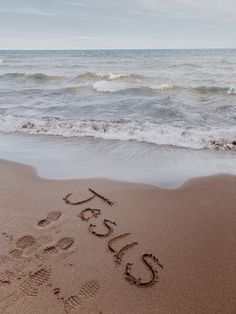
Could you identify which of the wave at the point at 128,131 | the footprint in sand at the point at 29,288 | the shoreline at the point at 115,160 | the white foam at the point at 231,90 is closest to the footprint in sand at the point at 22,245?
the footprint in sand at the point at 29,288

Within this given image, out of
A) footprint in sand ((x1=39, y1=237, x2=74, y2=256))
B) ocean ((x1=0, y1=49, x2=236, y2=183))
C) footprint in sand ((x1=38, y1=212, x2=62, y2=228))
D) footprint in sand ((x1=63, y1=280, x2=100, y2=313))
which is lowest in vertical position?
footprint in sand ((x1=63, y1=280, x2=100, y2=313))

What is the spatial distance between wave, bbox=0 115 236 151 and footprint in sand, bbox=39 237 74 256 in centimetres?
404

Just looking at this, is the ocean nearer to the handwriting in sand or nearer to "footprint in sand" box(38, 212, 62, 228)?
the handwriting in sand

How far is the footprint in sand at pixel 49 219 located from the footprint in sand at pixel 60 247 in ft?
1.30

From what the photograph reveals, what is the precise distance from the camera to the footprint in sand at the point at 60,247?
3.28 metres

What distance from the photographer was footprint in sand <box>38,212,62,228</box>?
3766 mm

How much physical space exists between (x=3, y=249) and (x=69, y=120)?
6343mm

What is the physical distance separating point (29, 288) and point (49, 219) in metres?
1.16

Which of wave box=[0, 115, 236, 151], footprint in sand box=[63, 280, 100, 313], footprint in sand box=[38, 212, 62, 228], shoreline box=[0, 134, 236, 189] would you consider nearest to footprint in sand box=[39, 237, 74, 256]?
footprint in sand box=[38, 212, 62, 228]

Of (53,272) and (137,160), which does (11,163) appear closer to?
(137,160)

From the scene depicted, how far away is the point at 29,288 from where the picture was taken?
2.79 m

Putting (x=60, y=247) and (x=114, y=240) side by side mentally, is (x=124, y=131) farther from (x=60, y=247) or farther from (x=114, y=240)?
(x=60, y=247)

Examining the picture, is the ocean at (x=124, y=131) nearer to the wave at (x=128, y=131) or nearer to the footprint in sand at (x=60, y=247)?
the wave at (x=128, y=131)

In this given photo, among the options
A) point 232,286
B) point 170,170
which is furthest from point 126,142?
point 232,286
